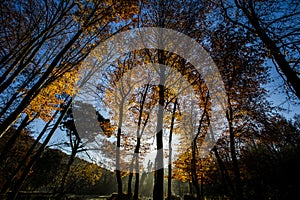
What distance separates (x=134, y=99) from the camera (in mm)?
15148

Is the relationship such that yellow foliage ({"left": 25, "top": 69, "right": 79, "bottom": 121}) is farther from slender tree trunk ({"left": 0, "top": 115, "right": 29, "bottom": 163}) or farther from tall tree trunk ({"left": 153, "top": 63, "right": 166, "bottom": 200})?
tall tree trunk ({"left": 153, "top": 63, "right": 166, "bottom": 200})

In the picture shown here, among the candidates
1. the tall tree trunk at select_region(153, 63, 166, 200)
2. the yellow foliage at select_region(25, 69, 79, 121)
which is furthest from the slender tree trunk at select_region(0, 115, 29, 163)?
the tall tree trunk at select_region(153, 63, 166, 200)

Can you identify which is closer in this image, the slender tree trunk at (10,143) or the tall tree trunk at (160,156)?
the tall tree trunk at (160,156)

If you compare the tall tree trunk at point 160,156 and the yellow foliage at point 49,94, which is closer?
the tall tree trunk at point 160,156

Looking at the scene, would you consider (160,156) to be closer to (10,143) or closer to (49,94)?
(49,94)

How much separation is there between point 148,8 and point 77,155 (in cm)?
1438

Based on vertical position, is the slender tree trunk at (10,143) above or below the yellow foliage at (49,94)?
below

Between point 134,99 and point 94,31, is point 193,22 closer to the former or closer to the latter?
point 94,31

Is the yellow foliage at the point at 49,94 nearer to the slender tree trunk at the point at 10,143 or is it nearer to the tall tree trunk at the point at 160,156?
the slender tree trunk at the point at 10,143

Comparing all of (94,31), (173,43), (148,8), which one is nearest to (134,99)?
(173,43)

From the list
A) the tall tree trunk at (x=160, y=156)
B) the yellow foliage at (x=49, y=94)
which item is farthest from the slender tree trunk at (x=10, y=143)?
the tall tree trunk at (x=160, y=156)

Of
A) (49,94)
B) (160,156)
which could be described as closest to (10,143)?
(49,94)

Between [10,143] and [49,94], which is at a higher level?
[49,94]

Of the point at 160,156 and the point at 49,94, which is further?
the point at 160,156
